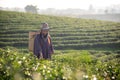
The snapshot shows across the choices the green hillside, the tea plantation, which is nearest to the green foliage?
the tea plantation

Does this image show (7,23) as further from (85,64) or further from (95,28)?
(85,64)

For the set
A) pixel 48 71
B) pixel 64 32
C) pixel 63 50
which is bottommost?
pixel 63 50

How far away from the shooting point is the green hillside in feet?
68.2

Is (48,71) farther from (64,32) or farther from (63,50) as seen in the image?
(64,32)

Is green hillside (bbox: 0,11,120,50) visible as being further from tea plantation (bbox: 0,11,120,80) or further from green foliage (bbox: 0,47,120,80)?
green foliage (bbox: 0,47,120,80)

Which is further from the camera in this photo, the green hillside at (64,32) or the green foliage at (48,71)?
the green hillside at (64,32)

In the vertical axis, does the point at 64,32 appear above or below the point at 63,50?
above

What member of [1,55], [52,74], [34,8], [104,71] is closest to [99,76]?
[104,71]

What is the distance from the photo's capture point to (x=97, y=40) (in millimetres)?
22344

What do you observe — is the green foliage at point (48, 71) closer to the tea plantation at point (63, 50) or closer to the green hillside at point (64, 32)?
the tea plantation at point (63, 50)

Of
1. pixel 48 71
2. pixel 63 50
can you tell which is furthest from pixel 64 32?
pixel 48 71

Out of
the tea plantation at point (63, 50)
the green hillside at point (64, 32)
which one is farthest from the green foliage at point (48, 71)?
the green hillside at point (64, 32)

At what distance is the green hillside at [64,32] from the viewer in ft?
68.2

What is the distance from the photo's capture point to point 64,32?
78.3 feet
